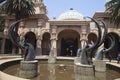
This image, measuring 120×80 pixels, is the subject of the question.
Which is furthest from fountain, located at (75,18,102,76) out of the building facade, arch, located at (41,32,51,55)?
arch, located at (41,32,51,55)

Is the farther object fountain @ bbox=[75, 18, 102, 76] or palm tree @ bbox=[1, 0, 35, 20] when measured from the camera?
palm tree @ bbox=[1, 0, 35, 20]

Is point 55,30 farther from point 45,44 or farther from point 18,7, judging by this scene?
point 18,7

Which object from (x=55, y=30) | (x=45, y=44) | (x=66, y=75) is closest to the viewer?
(x=66, y=75)

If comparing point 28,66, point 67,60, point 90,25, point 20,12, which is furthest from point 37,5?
point 28,66

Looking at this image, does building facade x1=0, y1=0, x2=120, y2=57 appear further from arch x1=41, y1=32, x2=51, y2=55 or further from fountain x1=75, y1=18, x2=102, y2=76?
fountain x1=75, y1=18, x2=102, y2=76

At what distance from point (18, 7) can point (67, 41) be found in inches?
537

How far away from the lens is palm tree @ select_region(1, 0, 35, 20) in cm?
2325

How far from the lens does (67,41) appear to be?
32.9 meters

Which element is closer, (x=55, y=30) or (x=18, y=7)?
(x=18, y=7)

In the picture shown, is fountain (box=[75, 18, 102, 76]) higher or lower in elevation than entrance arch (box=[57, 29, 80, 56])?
lower

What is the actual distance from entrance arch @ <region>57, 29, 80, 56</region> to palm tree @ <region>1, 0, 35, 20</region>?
815 cm

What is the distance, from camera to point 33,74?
32.3ft


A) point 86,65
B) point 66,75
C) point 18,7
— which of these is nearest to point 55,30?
point 18,7

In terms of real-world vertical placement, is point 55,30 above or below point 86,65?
above
